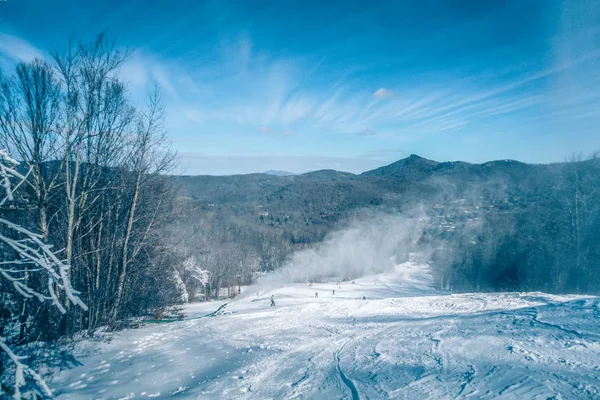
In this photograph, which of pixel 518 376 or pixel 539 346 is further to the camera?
pixel 539 346

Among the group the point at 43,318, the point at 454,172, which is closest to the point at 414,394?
the point at 43,318

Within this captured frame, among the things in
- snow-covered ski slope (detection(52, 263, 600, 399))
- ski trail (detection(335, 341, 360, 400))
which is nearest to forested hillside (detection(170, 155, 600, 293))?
snow-covered ski slope (detection(52, 263, 600, 399))

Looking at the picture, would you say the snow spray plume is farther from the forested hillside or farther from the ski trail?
the ski trail

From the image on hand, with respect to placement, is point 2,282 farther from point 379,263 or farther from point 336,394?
point 379,263

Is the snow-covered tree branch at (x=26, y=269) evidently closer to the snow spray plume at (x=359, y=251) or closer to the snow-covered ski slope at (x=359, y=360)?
the snow-covered ski slope at (x=359, y=360)

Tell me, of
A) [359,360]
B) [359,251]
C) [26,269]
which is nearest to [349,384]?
[359,360]

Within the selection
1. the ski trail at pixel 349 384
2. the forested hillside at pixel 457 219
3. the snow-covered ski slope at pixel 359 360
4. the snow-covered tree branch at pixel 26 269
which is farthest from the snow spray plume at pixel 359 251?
the snow-covered tree branch at pixel 26 269

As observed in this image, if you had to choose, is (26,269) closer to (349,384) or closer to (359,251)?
(349,384)
